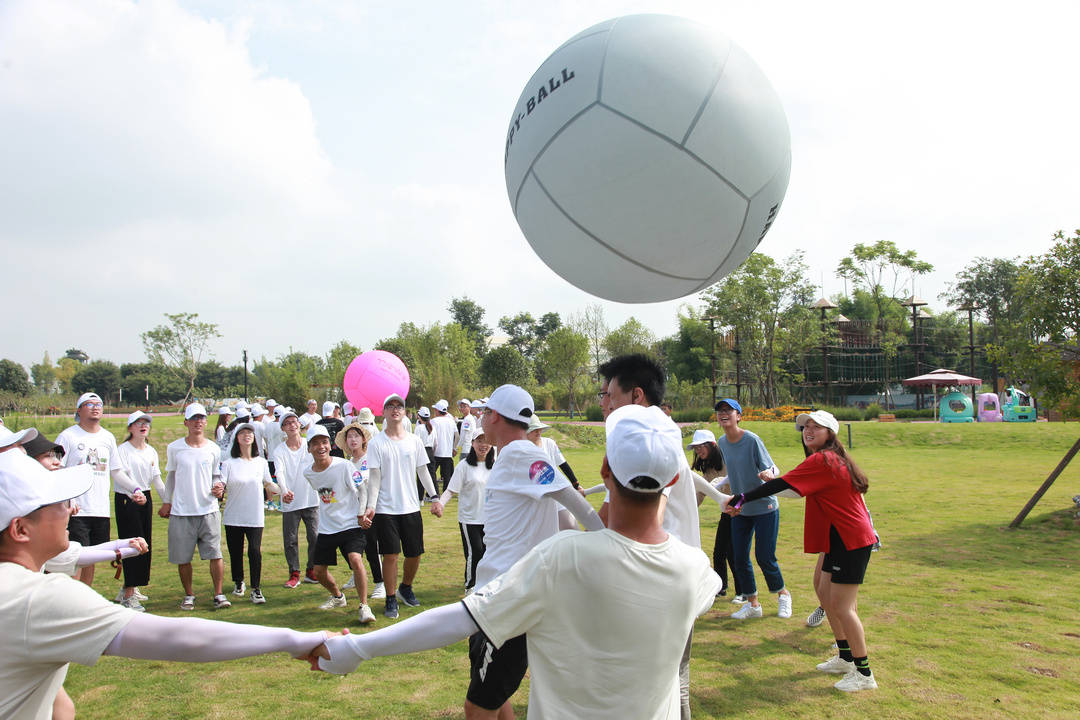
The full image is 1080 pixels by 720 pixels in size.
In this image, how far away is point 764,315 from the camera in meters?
42.8

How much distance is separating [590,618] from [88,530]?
6588mm

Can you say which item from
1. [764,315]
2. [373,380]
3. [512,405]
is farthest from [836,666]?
[764,315]

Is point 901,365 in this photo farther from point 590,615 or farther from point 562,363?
point 590,615

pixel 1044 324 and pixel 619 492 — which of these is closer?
pixel 619 492

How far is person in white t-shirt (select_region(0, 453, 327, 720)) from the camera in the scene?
1745 mm

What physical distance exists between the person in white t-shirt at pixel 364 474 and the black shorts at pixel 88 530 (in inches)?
93.6

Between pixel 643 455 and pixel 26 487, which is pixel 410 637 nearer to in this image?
pixel 643 455

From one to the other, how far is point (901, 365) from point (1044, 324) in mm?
42759

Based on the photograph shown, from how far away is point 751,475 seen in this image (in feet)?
21.0

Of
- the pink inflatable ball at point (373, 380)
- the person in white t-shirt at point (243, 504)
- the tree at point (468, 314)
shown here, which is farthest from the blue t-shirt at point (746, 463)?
the tree at point (468, 314)

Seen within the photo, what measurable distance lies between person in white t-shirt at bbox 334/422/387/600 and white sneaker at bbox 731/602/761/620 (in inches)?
133

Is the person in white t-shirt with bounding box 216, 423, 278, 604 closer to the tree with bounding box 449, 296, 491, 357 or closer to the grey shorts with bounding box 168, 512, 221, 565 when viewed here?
the grey shorts with bounding box 168, 512, 221, 565

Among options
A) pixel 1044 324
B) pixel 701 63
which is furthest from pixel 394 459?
pixel 1044 324

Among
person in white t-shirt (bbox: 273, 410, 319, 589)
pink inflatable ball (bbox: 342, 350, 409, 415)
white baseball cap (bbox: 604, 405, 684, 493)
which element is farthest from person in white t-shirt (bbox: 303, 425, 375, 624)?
pink inflatable ball (bbox: 342, 350, 409, 415)
